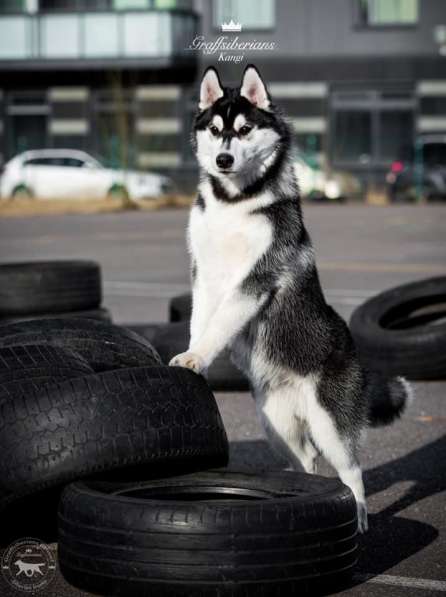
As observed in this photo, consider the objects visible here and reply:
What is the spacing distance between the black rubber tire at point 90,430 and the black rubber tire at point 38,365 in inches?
7.2

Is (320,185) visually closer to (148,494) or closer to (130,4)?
(130,4)

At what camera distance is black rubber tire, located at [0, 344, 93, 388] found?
16.4 feet

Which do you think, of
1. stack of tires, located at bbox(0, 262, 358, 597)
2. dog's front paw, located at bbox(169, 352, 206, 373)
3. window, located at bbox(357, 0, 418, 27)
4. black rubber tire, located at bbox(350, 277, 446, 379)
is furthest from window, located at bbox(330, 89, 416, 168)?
stack of tires, located at bbox(0, 262, 358, 597)

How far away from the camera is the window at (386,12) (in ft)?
146

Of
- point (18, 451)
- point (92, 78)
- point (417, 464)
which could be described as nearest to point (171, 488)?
point (18, 451)

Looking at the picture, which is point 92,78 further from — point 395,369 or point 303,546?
point 303,546

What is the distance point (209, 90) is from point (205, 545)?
7.69 ft

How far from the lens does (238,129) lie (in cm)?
570

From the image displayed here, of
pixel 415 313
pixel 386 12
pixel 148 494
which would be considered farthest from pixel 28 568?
pixel 386 12

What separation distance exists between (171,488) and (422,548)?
1043 mm

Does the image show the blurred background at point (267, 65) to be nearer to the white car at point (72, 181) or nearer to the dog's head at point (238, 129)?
the white car at point (72, 181)

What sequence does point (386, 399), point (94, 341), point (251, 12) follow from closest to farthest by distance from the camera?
point (94, 341), point (386, 399), point (251, 12)

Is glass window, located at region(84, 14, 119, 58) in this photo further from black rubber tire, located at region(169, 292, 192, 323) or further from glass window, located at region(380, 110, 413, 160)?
black rubber tire, located at region(169, 292, 192, 323)

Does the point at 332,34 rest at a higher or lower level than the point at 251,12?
lower
